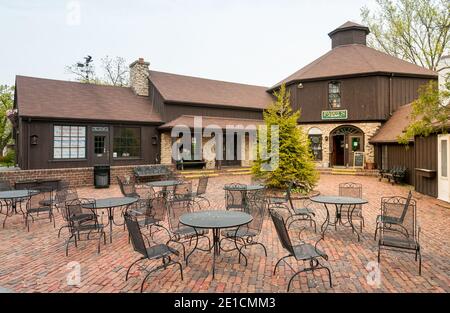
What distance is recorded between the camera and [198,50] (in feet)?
122

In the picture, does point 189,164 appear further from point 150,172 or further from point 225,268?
point 225,268

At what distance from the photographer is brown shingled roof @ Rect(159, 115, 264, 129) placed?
17812mm

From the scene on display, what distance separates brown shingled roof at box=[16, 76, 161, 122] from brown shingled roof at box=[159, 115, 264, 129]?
4.20 ft

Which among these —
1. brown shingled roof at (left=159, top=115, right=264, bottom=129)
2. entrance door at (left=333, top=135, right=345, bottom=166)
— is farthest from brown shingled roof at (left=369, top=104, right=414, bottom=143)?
brown shingled roof at (left=159, top=115, right=264, bottom=129)

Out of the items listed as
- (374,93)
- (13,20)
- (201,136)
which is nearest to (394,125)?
(374,93)

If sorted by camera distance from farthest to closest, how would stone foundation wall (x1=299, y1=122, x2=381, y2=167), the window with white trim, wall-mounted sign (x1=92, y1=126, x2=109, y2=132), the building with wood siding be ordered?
stone foundation wall (x1=299, y1=122, x2=381, y2=167), wall-mounted sign (x1=92, y1=126, x2=109, y2=132), the building with wood siding, the window with white trim

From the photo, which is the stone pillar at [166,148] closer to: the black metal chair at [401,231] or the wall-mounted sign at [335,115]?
the wall-mounted sign at [335,115]

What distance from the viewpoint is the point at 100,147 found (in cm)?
1634

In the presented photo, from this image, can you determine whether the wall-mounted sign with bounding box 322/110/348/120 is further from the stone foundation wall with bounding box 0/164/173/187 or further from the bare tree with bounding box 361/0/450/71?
the stone foundation wall with bounding box 0/164/173/187

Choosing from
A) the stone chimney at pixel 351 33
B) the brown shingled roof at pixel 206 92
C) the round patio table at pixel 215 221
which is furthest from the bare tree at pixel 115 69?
the round patio table at pixel 215 221

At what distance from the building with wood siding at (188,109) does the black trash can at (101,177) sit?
10.5ft

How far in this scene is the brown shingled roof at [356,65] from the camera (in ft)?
63.6

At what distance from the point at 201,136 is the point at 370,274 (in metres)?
15.8
